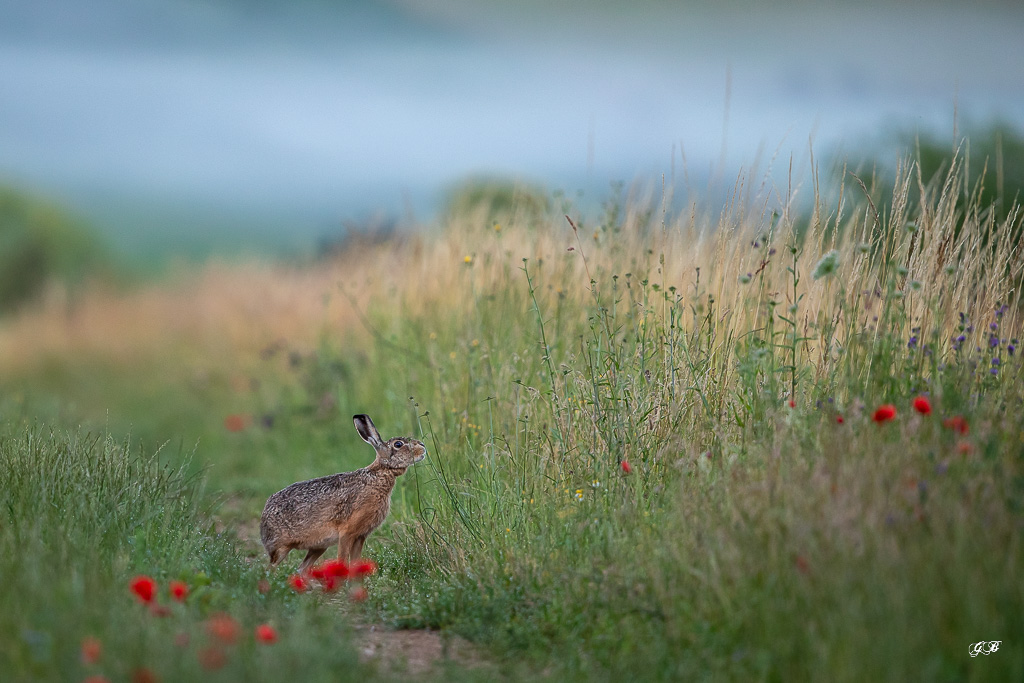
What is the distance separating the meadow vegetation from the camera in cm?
346

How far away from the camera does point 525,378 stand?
21.0 feet

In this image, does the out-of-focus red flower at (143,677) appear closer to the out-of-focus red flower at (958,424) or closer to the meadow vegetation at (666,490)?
the meadow vegetation at (666,490)

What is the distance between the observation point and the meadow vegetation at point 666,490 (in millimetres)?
3463

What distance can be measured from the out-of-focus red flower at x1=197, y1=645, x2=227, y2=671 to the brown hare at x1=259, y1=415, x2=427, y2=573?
6.37 feet

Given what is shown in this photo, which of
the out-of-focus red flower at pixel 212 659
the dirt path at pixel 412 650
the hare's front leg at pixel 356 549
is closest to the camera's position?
the out-of-focus red flower at pixel 212 659

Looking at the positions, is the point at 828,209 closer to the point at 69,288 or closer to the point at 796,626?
the point at 796,626

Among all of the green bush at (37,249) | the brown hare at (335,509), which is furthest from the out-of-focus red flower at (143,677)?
the green bush at (37,249)

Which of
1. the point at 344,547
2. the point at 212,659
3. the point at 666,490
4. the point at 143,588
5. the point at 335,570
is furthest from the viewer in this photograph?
the point at 344,547

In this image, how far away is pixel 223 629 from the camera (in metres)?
3.10

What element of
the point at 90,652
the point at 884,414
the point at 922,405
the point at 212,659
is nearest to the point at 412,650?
the point at 212,659

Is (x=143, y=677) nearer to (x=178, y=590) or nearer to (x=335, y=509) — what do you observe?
(x=178, y=590)

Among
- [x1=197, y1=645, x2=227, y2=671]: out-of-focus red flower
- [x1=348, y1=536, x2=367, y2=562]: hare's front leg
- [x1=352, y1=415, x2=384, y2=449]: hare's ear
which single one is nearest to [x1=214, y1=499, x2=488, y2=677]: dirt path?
[x1=197, y1=645, x2=227, y2=671]: out-of-focus red flower

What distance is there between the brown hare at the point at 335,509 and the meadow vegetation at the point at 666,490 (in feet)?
0.66

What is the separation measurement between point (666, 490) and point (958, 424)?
1404 mm
